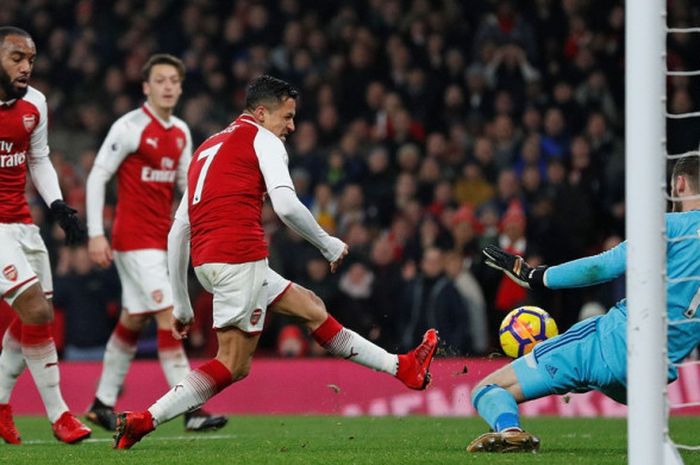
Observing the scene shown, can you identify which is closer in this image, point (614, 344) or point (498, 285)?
point (614, 344)

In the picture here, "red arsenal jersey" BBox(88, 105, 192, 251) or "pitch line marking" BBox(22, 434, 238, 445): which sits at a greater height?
"red arsenal jersey" BBox(88, 105, 192, 251)

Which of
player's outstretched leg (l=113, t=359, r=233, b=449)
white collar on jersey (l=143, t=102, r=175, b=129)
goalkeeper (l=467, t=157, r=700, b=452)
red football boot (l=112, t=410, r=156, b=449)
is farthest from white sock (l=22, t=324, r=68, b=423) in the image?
goalkeeper (l=467, t=157, r=700, b=452)

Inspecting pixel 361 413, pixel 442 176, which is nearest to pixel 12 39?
pixel 361 413

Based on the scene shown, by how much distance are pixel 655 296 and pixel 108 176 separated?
565 cm

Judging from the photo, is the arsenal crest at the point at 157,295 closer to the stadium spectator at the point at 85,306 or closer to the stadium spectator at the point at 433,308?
the stadium spectator at the point at 433,308

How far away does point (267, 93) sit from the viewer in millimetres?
7660

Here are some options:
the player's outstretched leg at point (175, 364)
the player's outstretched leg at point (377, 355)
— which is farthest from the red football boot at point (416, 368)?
the player's outstretched leg at point (175, 364)

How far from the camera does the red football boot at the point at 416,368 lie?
7941mm

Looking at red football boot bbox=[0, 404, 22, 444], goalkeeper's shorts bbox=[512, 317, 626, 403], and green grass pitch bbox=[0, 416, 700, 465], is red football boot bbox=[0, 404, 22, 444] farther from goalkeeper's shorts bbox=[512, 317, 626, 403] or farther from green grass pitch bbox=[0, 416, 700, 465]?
goalkeeper's shorts bbox=[512, 317, 626, 403]

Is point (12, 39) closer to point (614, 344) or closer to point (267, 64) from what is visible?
point (614, 344)

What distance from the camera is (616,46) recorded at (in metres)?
16.4

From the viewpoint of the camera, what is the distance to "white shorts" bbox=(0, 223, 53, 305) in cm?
825

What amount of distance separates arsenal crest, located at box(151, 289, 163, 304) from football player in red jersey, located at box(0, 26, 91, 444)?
1366 mm

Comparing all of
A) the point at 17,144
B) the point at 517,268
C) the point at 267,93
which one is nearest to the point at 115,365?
the point at 17,144
